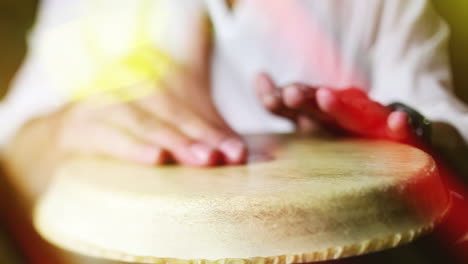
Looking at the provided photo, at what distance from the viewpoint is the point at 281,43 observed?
664 mm

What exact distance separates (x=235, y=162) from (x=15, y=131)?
337mm

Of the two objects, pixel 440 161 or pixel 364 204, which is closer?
pixel 364 204

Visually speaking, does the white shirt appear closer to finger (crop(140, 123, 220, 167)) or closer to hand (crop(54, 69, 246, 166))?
hand (crop(54, 69, 246, 166))

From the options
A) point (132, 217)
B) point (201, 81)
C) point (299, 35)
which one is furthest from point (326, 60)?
point (132, 217)

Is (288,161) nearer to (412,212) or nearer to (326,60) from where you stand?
(412,212)

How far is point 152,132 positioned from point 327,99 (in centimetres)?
15

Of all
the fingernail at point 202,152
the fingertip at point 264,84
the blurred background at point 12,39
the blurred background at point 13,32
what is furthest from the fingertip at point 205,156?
the blurred background at point 13,32

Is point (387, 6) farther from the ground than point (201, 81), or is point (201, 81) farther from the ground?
point (387, 6)

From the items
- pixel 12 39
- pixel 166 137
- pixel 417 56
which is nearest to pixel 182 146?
pixel 166 137

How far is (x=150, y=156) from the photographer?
1.29ft

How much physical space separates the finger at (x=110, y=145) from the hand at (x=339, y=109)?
122 mm

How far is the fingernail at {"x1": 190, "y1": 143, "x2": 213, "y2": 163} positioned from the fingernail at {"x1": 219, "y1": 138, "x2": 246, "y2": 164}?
12 millimetres

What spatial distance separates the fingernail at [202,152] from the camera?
0.37 metres

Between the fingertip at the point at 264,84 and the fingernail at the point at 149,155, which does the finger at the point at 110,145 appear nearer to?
the fingernail at the point at 149,155
